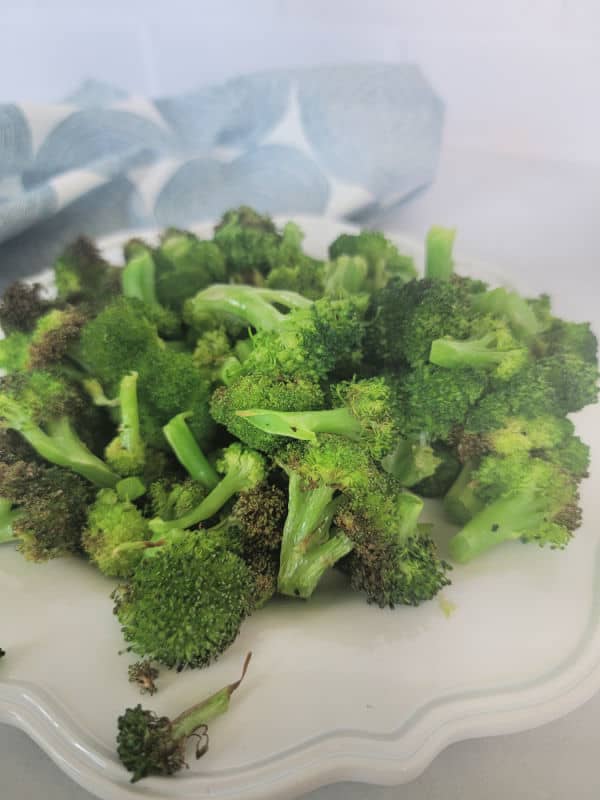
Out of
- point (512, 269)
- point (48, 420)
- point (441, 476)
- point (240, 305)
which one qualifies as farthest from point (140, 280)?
point (512, 269)

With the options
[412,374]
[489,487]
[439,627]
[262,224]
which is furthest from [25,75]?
[439,627]

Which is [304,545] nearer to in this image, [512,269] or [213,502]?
[213,502]

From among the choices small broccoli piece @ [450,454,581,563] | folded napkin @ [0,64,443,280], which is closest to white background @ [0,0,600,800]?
folded napkin @ [0,64,443,280]

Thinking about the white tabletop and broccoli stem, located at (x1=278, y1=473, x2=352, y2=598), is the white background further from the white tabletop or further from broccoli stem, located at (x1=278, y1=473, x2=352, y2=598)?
broccoli stem, located at (x1=278, y1=473, x2=352, y2=598)

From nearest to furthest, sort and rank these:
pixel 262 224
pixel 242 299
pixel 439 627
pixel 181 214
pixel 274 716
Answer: pixel 274 716, pixel 439 627, pixel 242 299, pixel 262 224, pixel 181 214

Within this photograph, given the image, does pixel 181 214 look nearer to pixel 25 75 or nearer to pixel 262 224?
pixel 262 224
